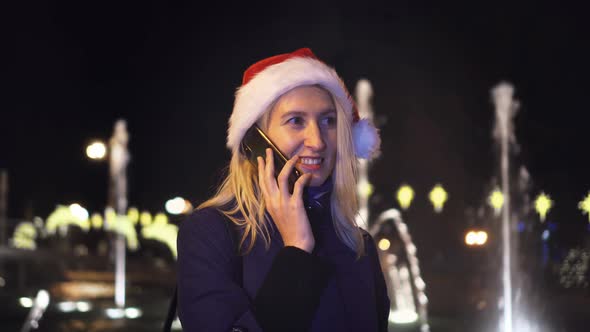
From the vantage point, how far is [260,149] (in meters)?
2.98

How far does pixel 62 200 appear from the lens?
4011 inches

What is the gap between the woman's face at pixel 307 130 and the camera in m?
2.97

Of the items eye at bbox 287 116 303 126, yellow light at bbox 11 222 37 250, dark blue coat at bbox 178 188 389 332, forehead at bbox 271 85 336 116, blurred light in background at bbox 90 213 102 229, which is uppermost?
blurred light in background at bbox 90 213 102 229

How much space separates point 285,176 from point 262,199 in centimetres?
19

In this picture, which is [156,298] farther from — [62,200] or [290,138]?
[62,200]

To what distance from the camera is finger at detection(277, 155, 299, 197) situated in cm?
277

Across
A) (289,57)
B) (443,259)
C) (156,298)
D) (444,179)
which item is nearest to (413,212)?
(444,179)

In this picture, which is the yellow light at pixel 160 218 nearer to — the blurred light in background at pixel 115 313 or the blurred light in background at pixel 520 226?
the blurred light in background at pixel 520 226

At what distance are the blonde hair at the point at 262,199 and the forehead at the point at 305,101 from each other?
34 mm

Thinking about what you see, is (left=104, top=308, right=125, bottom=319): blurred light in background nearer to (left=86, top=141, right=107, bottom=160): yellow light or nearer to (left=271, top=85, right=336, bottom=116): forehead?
(left=86, top=141, right=107, bottom=160): yellow light

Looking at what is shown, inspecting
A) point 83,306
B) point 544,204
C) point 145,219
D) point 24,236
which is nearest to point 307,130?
point 544,204

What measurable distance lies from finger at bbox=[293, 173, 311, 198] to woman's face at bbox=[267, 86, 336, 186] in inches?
6.7

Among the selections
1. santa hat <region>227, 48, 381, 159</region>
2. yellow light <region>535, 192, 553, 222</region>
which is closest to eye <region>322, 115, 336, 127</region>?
santa hat <region>227, 48, 381, 159</region>

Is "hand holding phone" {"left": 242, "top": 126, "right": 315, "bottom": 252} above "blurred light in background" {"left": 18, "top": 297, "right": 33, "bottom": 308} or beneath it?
beneath
